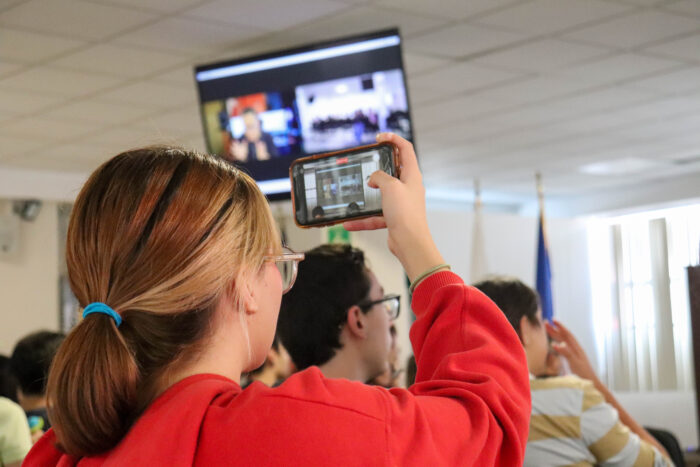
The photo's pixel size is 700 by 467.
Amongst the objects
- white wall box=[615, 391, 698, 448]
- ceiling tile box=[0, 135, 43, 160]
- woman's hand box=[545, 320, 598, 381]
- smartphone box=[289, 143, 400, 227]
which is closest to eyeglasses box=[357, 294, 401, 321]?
woman's hand box=[545, 320, 598, 381]

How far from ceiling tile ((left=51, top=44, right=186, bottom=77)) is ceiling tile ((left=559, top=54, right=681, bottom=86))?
7.63ft

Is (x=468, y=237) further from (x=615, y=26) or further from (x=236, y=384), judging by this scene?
(x=236, y=384)

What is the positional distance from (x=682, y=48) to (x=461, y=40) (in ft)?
4.23

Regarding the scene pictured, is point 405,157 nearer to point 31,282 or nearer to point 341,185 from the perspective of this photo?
point 341,185

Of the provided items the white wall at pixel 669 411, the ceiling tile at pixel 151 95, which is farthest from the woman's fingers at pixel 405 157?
the white wall at pixel 669 411

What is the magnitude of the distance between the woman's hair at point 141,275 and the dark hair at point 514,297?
1412mm

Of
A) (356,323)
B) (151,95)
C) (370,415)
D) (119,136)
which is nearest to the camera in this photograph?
(370,415)

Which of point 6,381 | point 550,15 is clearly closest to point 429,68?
point 550,15

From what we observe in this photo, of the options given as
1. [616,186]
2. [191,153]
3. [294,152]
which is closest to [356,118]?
[294,152]

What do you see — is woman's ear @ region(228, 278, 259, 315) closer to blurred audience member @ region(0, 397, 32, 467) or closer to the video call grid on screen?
the video call grid on screen

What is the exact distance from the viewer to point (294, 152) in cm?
430

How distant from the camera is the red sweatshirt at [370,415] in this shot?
87 cm

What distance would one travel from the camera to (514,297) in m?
2.37

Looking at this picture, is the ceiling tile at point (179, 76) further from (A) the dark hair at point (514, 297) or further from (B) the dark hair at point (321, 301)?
(B) the dark hair at point (321, 301)
